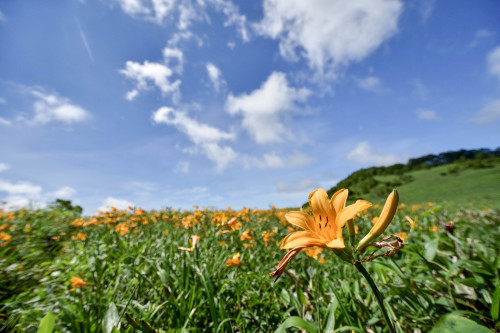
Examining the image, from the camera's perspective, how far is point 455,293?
64.6 inches

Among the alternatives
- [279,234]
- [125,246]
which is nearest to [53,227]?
[125,246]

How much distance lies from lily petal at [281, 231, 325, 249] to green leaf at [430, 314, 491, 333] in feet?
1.67

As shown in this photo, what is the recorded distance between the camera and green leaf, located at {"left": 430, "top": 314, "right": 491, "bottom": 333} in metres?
0.74

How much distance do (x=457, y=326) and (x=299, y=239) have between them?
0.61 m

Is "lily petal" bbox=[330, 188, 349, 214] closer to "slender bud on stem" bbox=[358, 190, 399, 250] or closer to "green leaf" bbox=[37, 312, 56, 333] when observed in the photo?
"slender bud on stem" bbox=[358, 190, 399, 250]

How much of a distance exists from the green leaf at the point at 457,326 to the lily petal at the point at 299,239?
509 mm

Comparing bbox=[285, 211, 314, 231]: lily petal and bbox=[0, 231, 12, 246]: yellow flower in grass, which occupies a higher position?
bbox=[0, 231, 12, 246]: yellow flower in grass

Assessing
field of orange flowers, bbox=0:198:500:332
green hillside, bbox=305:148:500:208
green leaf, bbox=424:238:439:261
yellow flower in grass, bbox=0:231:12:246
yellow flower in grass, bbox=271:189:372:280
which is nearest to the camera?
yellow flower in grass, bbox=271:189:372:280

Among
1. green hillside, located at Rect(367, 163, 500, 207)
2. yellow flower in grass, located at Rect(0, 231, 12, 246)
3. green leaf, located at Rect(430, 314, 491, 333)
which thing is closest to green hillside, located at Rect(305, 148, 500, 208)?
green hillside, located at Rect(367, 163, 500, 207)

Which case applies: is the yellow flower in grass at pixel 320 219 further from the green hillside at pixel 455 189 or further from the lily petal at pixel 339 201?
the green hillside at pixel 455 189

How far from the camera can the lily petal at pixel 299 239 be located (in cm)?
Result: 80

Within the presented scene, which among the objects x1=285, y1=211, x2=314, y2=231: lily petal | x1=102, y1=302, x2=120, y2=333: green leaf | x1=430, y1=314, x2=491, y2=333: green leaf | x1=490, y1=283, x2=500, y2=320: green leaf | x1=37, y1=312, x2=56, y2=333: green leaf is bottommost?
x1=490, y1=283, x2=500, y2=320: green leaf

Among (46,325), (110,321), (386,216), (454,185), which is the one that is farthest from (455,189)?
(46,325)

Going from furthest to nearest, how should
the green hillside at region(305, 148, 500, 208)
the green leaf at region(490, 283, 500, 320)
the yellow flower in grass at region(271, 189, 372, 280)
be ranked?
the green hillside at region(305, 148, 500, 208) → the green leaf at region(490, 283, 500, 320) → the yellow flower in grass at region(271, 189, 372, 280)
